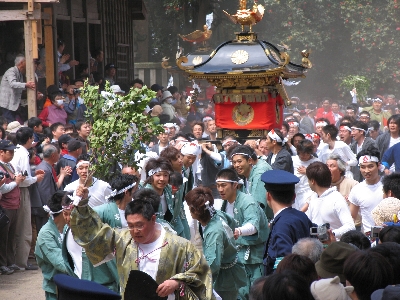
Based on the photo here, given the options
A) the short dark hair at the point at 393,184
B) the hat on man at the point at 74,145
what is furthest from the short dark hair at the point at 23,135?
the short dark hair at the point at 393,184

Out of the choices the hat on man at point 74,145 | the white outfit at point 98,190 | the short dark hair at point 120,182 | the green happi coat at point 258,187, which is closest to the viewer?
the short dark hair at point 120,182

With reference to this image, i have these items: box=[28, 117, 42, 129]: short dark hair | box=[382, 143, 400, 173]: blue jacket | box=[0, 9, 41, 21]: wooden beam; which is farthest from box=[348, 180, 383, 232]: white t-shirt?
box=[0, 9, 41, 21]: wooden beam

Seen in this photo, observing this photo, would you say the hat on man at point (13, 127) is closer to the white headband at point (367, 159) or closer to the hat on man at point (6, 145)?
the hat on man at point (6, 145)

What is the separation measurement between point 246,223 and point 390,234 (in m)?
2.25

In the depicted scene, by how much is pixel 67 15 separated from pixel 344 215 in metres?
10.7

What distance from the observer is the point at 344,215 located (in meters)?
7.27

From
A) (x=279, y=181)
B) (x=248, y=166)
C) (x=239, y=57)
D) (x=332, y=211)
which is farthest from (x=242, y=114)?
(x=279, y=181)

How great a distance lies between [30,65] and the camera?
1311cm

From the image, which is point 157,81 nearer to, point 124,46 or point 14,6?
point 124,46

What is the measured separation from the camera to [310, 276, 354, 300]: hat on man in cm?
401

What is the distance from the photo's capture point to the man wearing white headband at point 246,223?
7.64 meters

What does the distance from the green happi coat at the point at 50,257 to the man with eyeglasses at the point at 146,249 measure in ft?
5.00

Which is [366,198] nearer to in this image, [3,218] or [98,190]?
[98,190]

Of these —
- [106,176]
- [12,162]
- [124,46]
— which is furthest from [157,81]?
[106,176]
